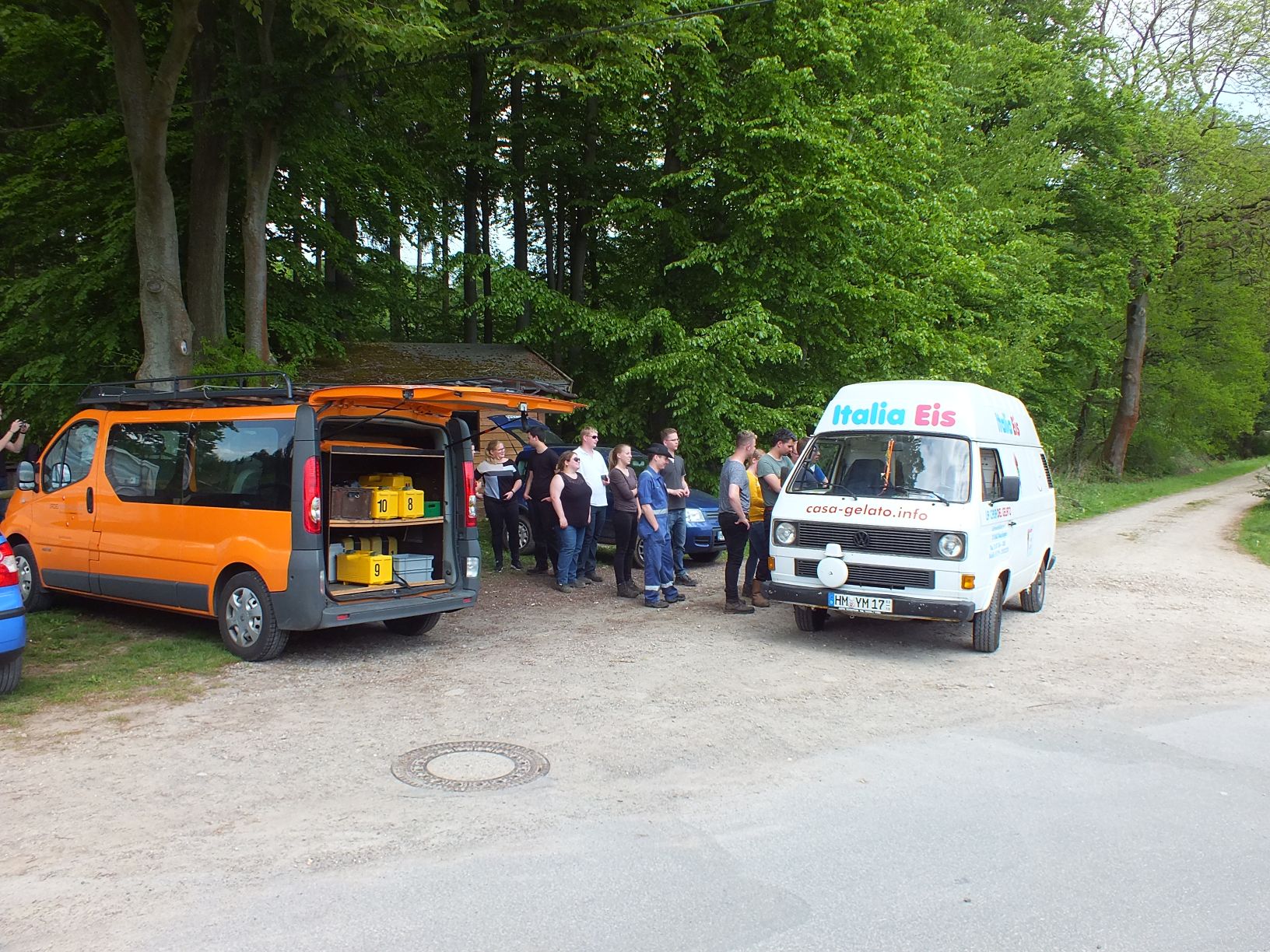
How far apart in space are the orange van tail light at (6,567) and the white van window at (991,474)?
7.74 m

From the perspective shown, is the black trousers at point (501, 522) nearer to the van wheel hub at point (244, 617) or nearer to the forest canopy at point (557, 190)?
the forest canopy at point (557, 190)

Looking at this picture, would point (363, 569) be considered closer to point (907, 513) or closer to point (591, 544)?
point (591, 544)

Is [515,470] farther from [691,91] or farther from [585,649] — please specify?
[691,91]

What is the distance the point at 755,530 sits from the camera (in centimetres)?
1074

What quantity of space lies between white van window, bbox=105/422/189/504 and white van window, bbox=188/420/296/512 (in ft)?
0.72

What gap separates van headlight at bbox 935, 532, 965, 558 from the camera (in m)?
8.16

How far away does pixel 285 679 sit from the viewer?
24.1ft

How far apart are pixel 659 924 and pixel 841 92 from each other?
17427 mm

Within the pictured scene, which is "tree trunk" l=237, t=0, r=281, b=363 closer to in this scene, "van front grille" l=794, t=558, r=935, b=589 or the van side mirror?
"van front grille" l=794, t=558, r=935, b=589

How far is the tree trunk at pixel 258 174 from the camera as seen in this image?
42.9 feet

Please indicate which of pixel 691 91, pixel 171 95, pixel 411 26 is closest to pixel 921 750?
pixel 411 26

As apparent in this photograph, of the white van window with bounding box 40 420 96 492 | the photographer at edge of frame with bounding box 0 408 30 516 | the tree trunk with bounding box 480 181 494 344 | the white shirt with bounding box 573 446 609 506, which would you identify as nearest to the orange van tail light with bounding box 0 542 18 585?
the white van window with bounding box 40 420 96 492

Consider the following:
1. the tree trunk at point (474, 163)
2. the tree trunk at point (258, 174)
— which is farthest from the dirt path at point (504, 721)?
the tree trunk at point (474, 163)

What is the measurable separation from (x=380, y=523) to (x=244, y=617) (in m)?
1.32
